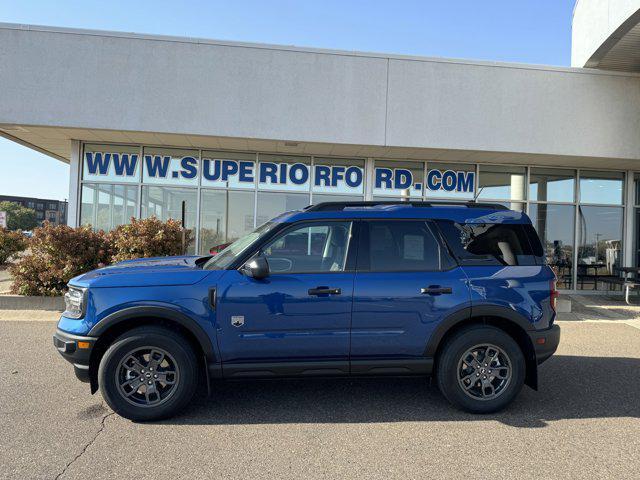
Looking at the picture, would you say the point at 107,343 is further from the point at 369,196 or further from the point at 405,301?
the point at 369,196

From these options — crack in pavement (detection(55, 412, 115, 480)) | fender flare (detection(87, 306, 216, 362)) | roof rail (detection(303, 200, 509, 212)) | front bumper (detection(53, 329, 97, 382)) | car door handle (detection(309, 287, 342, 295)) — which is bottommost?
crack in pavement (detection(55, 412, 115, 480))

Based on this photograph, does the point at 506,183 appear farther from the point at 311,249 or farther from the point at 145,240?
the point at 311,249

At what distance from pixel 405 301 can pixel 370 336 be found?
→ 426 mm

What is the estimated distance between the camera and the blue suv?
3908 mm

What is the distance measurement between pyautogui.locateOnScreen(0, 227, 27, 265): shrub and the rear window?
1558 centimetres

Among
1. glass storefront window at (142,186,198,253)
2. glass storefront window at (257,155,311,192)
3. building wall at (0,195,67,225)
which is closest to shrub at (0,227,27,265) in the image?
glass storefront window at (142,186,198,253)

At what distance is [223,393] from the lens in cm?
461

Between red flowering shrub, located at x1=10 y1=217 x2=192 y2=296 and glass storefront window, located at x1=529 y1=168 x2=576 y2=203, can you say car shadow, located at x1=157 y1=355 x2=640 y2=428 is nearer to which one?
red flowering shrub, located at x1=10 y1=217 x2=192 y2=296

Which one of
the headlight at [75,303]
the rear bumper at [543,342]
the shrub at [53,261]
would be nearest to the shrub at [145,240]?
the shrub at [53,261]

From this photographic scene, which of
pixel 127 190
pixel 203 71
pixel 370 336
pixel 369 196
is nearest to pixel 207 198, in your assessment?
pixel 127 190

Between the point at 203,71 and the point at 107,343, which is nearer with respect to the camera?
the point at 107,343

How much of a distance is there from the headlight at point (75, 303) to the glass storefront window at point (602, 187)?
1233 centimetres

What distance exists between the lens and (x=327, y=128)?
10.5m

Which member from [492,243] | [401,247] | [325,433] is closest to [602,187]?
[492,243]
